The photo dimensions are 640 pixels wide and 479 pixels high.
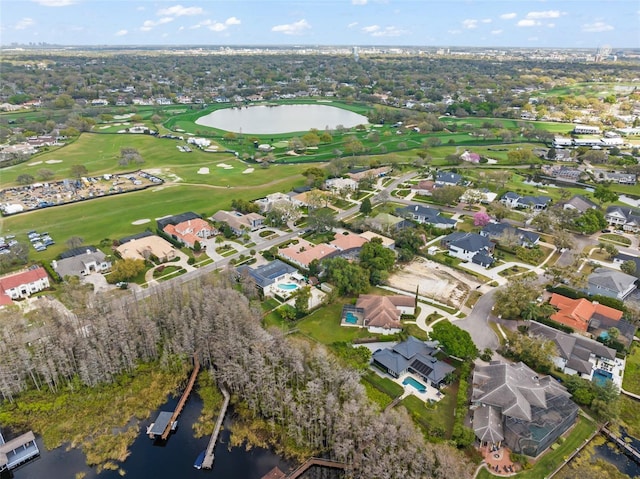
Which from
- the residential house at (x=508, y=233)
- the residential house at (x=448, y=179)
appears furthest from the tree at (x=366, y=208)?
the residential house at (x=448, y=179)

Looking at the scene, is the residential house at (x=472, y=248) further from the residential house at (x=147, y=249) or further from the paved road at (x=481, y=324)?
the residential house at (x=147, y=249)

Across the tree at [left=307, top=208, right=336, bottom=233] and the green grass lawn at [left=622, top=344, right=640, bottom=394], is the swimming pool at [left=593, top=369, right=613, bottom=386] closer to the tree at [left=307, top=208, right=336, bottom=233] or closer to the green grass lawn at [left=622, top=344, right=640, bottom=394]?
the green grass lawn at [left=622, top=344, right=640, bottom=394]

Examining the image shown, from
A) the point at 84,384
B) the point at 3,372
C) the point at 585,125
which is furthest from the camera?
the point at 585,125

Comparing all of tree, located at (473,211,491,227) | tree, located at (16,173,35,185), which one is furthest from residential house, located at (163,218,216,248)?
tree, located at (16,173,35,185)

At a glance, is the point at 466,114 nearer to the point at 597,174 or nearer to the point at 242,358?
the point at 597,174

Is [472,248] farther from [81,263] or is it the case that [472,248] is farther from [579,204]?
[81,263]

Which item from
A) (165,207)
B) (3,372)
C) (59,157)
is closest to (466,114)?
(165,207)

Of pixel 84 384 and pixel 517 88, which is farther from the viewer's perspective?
pixel 517 88
